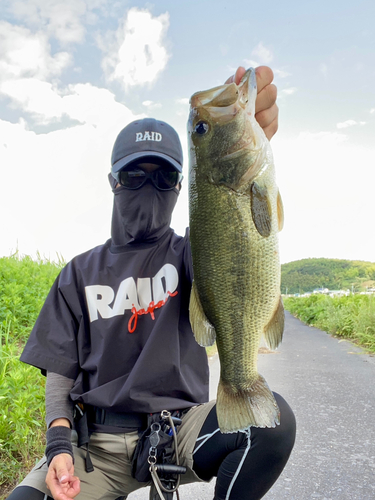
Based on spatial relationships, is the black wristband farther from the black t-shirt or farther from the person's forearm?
the black t-shirt

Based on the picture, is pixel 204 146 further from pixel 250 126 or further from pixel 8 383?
pixel 8 383

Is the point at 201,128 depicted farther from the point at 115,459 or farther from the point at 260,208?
the point at 115,459

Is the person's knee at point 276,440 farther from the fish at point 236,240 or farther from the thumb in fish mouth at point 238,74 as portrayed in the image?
the thumb in fish mouth at point 238,74

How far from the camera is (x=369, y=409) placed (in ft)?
17.1

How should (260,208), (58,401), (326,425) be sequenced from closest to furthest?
(260,208), (58,401), (326,425)

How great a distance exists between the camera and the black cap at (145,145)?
263 centimetres

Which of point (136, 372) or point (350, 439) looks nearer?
point (136, 372)

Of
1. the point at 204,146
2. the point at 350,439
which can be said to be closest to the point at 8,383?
the point at 204,146

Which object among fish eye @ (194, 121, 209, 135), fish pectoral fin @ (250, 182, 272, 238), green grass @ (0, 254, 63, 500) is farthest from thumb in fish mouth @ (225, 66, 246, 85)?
green grass @ (0, 254, 63, 500)

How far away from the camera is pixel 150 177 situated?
9.01 feet

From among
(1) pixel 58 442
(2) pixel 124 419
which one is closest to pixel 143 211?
(2) pixel 124 419

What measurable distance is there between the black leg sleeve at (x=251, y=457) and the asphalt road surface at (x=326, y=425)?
1.26 meters

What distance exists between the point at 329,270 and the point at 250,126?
54.7m

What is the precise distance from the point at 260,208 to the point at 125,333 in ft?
3.80
